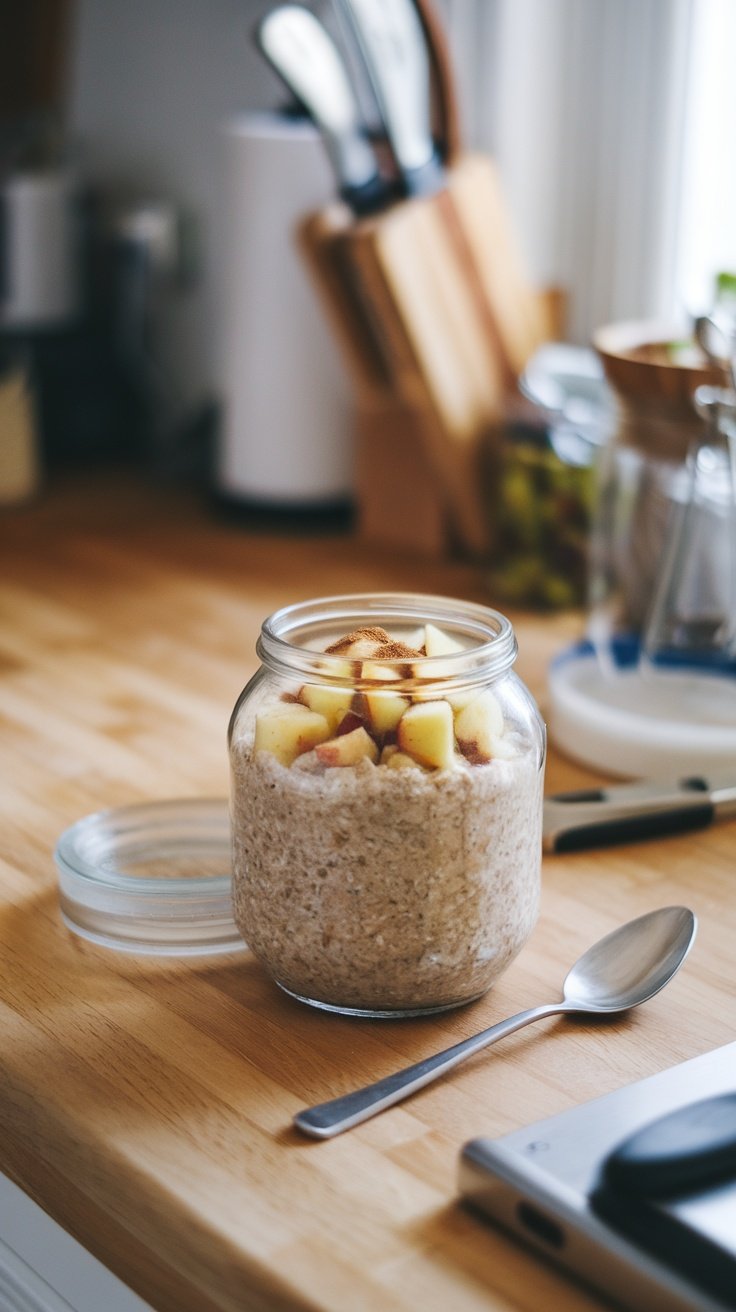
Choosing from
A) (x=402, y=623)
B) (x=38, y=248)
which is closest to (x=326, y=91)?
(x=38, y=248)

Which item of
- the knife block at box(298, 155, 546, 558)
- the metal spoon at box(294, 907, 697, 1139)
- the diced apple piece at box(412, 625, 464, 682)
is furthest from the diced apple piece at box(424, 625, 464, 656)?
the knife block at box(298, 155, 546, 558)

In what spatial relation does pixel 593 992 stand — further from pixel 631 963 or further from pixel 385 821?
pixel 385 821

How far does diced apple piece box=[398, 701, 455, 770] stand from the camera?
63cm

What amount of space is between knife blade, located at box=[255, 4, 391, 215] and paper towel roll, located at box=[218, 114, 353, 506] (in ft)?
0.32

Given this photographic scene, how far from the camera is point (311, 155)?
1481mm

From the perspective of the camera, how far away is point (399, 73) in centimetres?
138

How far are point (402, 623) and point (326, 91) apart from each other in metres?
0.78

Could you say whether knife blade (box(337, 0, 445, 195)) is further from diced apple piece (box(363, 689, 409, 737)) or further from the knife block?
diced apple piece (box(363, 689, 409, 737))

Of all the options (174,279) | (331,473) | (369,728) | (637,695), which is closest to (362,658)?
(369,728)

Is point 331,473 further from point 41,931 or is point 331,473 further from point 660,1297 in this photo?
point 660,1297

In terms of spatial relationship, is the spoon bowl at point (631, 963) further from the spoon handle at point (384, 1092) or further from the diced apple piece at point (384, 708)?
the diced apple piece at point (384, 708)

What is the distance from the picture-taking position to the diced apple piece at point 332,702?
2.10ft

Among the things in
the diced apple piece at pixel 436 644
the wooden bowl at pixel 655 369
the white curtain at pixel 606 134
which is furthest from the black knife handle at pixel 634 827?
the white curtain at pixel 606 134

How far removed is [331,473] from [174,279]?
0.46 meters
